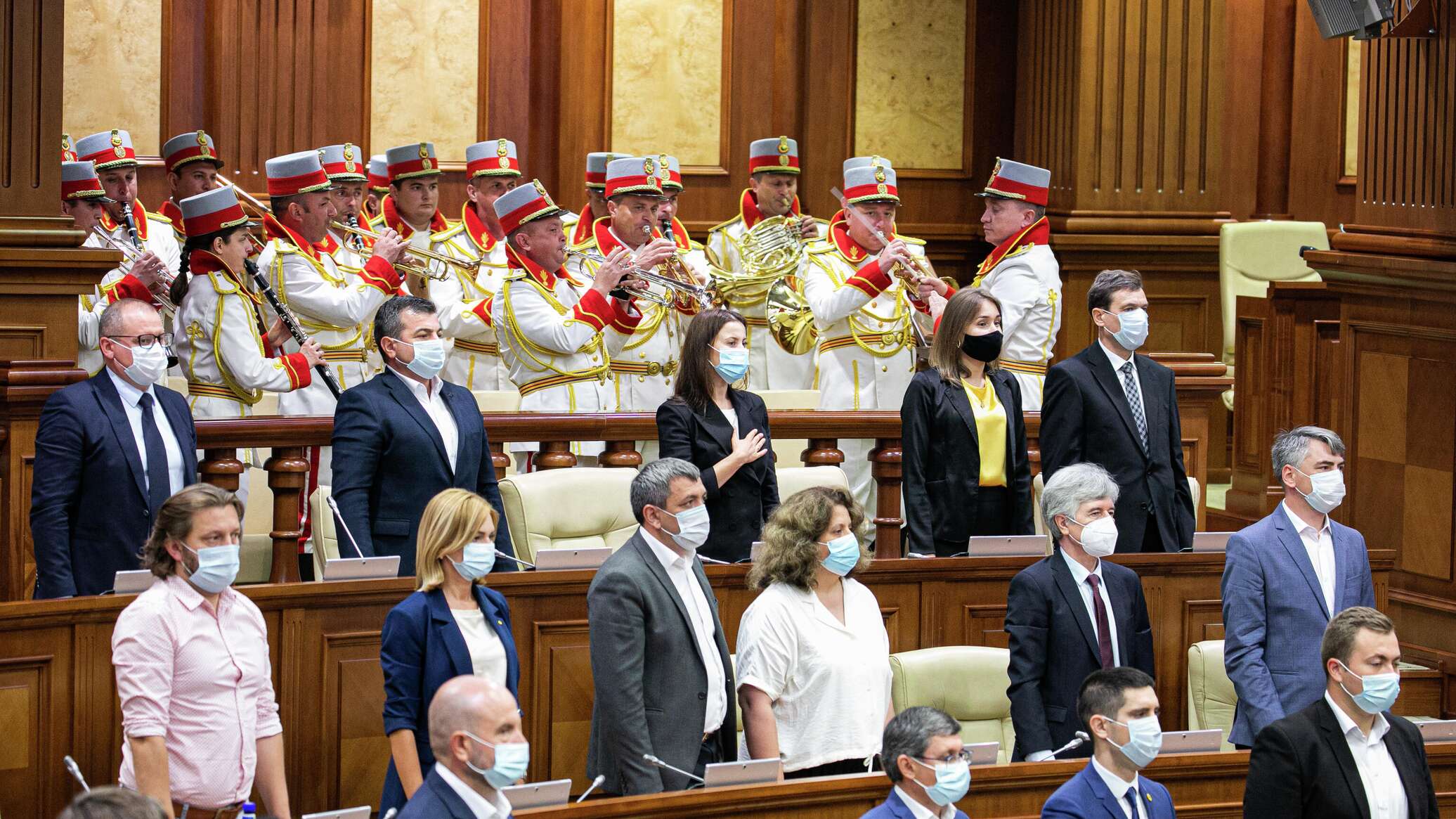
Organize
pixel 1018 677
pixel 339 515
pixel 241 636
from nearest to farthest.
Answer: pixel 241 636
pixel 1018 677
pixel 339 515

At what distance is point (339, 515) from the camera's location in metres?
4.94

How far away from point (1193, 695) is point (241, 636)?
8.76ft

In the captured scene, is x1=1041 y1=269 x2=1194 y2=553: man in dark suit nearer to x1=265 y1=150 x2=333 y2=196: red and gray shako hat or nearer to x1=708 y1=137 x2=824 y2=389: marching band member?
x1=708 y1=137 x2=824 y2=389: marching band member

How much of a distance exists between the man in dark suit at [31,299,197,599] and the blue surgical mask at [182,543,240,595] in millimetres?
752

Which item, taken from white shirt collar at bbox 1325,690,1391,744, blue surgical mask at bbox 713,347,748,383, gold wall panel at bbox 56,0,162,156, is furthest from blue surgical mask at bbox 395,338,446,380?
gold wall panel at bbox 56,0,162,156

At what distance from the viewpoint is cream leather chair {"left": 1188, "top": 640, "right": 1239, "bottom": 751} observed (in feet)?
17.6

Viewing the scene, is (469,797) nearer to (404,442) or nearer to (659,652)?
(659,652)

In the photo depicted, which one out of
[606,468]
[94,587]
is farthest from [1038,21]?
[94,587]

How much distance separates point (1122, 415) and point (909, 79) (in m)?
4.63

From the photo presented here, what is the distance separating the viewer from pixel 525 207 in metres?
6.59

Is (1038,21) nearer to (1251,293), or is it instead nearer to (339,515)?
(1251,293)

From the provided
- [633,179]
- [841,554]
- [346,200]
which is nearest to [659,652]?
[841,554]


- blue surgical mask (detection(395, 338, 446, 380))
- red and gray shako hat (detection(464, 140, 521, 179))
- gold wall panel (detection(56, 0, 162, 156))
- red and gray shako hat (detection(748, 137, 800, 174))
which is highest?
gold wall panel (detection(56, 0, 162, 156))

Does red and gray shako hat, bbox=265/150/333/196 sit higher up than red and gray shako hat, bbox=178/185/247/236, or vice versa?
red and gray shako hat, bbox=265/150/333/196
